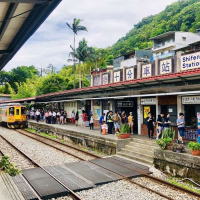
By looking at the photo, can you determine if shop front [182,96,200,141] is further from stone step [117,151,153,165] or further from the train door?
the train door

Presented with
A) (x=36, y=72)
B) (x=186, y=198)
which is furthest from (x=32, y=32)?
(x=36, y=72)

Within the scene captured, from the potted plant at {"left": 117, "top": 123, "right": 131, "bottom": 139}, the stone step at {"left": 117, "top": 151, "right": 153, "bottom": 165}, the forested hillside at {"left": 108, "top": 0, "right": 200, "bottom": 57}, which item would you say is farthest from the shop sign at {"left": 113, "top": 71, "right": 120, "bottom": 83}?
the forested hillside at {"left": 108, "top": 0, "right": 200, "bottom": 57}

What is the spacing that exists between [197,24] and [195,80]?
58.6 m

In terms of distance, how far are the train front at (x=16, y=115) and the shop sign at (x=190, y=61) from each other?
18443 millimetres

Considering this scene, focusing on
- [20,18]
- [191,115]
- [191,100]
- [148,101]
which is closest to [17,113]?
[148,101]

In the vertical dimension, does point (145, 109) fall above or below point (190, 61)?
below

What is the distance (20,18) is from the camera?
198 inches

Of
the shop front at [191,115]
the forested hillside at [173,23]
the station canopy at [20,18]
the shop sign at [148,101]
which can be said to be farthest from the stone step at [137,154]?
the forested hillside at [173,23]

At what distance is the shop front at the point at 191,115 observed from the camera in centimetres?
1113

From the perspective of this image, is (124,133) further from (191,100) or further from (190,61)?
(190,61)

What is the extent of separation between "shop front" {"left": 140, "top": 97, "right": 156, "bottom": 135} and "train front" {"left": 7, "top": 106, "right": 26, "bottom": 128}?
16.0 m

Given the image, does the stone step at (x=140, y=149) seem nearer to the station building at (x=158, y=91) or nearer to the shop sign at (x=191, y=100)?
the station building at (x=158, y=91)

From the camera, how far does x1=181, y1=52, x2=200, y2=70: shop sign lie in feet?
40.8

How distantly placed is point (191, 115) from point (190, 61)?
3306mm
